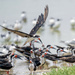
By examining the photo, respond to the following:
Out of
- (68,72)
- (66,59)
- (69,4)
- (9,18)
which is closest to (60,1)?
(69,4)

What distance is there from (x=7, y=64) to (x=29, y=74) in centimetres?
74

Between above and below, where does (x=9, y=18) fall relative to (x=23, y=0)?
below

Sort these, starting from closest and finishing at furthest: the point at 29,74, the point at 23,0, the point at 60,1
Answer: the point at 29,74 < the point at 60,1 < the point at 23,0

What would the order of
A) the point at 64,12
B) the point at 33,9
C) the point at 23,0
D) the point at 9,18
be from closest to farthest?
the point at 9,18, the point at 64,12, the point at 33,9, the point at 23,0

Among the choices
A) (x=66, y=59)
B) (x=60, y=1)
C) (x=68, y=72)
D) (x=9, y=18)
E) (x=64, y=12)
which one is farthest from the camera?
(x=60, y=1)

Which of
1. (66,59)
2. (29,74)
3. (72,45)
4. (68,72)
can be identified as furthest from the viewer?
(72,45)

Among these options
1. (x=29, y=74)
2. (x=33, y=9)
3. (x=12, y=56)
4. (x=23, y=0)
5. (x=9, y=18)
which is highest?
(x=23, y=0)

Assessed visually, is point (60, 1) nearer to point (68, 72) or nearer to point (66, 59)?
point (66, 59)

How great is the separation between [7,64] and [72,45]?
124 inches

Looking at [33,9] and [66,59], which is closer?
[66,59]

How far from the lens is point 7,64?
312 inches

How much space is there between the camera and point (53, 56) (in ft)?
28.7

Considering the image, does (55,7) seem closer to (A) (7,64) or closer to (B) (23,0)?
(B) (23,0)

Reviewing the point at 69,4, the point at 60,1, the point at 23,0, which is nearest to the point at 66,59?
the point at 69,4
